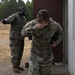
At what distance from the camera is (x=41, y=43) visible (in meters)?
5.73

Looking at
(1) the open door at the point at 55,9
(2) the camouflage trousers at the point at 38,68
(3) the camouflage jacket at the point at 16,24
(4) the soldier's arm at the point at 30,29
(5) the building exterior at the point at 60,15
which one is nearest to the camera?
(4) the soldier's arm at the point at 30,29

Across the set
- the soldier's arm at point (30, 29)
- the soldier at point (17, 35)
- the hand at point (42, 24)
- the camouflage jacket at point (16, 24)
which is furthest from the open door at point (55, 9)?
the hand at point (42, 24)

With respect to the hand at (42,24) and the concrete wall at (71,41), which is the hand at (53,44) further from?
the concrete wall at (71,41)

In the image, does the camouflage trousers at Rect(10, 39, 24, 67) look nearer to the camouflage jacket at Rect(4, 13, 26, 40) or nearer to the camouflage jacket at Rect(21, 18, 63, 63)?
the camouflage jacket at Rect(4, 13, 26, 40)

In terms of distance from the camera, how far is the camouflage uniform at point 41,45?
5668 mm

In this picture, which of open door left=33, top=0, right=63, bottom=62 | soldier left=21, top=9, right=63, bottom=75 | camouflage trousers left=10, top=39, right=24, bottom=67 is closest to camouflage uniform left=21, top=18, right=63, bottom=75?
soldier left=21, top=9, right=63, bottom=75

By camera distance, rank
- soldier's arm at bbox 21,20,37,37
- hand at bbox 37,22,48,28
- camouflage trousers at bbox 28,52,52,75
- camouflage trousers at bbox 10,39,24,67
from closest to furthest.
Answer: hand at bbox 37,22,48,28 → soldier's arm at bbox 21,20,37,37 → camouflage trousers at bbox 28,52,52,75 → camouflage trousers at bbox 10,39,24,67

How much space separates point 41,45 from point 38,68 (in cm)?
42

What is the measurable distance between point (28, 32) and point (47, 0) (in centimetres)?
532

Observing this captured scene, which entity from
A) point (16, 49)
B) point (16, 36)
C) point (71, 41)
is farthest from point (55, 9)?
point (71, 41)

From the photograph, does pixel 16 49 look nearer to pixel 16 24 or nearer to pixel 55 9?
pixel 16 24

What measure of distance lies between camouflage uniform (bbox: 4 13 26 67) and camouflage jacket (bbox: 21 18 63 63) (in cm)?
399

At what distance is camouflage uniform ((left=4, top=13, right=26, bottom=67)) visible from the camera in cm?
983

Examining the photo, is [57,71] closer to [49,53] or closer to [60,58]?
[60,58]
